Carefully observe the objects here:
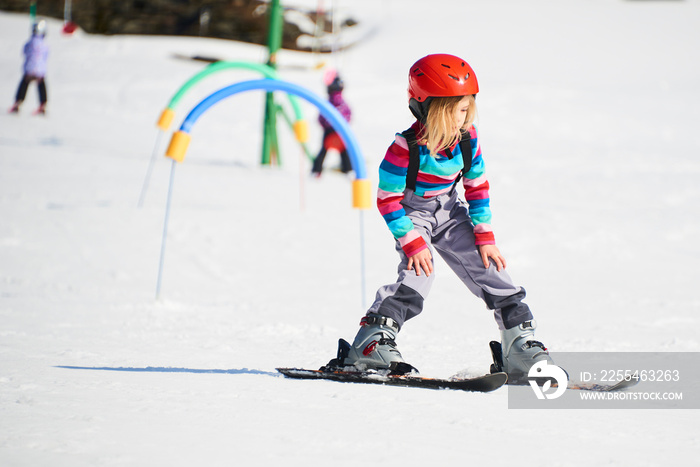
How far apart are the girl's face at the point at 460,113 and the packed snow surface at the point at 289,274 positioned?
1097 millimetres

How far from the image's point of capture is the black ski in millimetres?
2768

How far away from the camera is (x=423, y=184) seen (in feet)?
9.74

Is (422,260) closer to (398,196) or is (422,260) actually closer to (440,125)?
(398,196)

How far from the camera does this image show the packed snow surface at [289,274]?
7.27 ft

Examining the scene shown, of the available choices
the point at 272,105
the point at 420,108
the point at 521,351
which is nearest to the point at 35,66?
the point at 272,105

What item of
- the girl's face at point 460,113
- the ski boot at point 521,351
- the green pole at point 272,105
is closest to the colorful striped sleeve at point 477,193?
the girl's face at point 460,113

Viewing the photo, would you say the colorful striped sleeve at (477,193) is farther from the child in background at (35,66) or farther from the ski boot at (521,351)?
the child in background at (35,66)

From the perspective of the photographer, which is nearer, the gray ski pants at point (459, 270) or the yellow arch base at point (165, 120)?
the gray ski pants at point (459, 270)

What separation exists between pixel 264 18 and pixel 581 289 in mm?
22755

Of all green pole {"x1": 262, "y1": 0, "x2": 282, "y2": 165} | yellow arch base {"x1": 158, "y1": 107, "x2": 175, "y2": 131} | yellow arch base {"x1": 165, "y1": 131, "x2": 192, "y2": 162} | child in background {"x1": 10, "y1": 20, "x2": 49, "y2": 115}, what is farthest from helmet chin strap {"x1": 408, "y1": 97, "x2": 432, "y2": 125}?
child in background {"x1": 10, "y1": 20, "x2": 49, "y2": 115}

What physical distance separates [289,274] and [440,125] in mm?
3630

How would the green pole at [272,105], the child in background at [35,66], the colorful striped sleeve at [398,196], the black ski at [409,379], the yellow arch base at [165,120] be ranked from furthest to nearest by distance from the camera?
the child in background at [35,66]
the green pole at [272,105]
the yellow arch base at [165,120]
the colorful striped sleeve at [398,196]
the black ski at [409,379]

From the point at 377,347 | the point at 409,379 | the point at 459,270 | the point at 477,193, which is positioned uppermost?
the point at 477,193

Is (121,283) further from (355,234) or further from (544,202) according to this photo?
(544,202)
